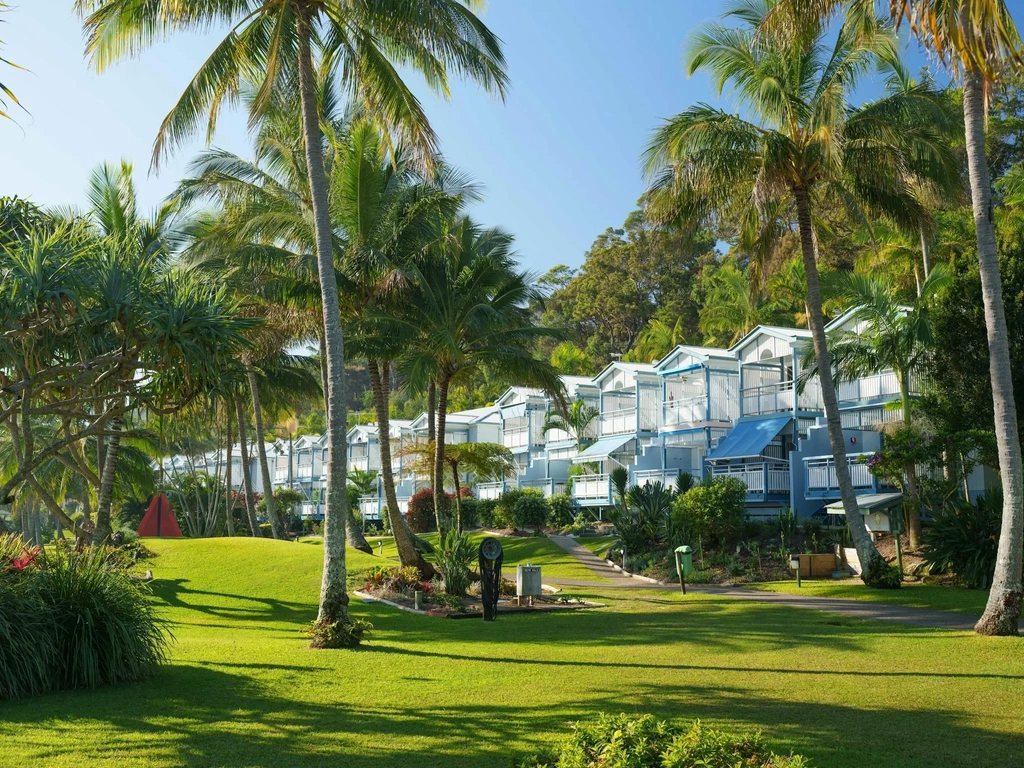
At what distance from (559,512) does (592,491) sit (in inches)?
67.9

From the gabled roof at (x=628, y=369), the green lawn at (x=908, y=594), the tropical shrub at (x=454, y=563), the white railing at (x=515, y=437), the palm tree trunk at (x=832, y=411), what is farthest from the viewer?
the white railing at (x=515, y=437)

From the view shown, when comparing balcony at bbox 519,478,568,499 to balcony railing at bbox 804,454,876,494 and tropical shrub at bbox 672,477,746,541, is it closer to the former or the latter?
balcony railing at bbox 804,454,876,494

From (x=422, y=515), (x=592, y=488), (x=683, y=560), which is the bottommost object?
(x=683, y=560)

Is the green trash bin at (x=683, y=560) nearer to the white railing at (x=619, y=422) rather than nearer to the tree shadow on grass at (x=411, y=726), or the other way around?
the tree shadow on grass at (x=411, y=726)

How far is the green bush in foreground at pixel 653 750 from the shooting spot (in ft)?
17.7

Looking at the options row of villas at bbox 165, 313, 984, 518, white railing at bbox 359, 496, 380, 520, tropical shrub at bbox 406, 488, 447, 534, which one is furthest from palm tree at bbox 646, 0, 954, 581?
white railing at bbox 359, 496, 380, 520

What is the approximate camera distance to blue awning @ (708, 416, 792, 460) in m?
33.7

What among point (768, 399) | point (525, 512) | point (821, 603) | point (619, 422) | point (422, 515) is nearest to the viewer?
point (821, 603)

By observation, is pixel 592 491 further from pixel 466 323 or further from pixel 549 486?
pixel 466 323

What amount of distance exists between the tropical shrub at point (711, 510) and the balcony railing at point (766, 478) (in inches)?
152

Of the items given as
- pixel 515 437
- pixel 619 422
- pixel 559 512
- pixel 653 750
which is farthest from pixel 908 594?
pixel 515 437

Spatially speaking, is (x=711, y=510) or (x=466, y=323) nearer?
(x=466, y=323)

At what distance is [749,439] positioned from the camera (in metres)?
34.8

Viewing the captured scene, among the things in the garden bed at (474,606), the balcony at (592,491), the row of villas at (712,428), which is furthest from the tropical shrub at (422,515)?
the garden bed at (474,606)
